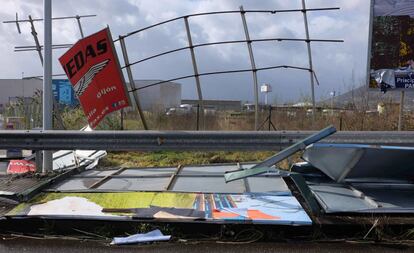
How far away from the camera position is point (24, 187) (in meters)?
5.07

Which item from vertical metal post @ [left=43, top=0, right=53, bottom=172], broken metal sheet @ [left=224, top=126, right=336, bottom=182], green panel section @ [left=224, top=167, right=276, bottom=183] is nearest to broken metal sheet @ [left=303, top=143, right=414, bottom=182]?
broken metal sheet @ [left=224, top=126, right=336, bottom=182]

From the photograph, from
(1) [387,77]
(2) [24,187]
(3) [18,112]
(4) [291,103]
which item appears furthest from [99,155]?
(4) [291,103]

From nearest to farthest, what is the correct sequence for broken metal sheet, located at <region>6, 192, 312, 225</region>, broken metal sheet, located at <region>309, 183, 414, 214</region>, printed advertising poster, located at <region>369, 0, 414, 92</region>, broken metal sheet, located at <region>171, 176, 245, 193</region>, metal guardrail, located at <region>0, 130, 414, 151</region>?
1. broken metal sheet, located at <region>6, 192, 312, 225</region>
2. broken metal sheet, located at <region>309, 183, 414, 214</region>
3. broken metal sheet, located at <region>171, 176, 245, 193</region>
4. metal guardrail, located at <region>0, 130, 414, 151</region>
5. printed advertising poster, located at <region>369, 0, 414, 92</region>

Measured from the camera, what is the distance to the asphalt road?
3.80 m

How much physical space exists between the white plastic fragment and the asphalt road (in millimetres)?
53

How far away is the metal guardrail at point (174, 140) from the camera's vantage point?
5.57 meters

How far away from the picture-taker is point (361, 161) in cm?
448

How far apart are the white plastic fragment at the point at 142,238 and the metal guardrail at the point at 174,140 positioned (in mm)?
1733

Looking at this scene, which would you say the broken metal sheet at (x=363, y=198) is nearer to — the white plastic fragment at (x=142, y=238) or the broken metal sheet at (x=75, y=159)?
the white plastic fragment at (x=142, y=238)

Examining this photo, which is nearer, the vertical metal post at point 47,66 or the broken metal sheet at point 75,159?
the vertical metal post at point 47,66

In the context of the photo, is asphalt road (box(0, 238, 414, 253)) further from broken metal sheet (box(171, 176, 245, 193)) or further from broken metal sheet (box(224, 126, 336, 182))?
broken metal sheet (box(171, 176, 245, 193))

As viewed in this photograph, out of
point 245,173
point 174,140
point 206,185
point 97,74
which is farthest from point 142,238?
point 97,74

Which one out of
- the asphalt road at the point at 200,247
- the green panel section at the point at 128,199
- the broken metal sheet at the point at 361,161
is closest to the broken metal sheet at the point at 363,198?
Result: the broken metal sheet at the point at 361,161

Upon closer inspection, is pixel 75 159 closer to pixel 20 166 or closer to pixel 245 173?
pixel 20 166
